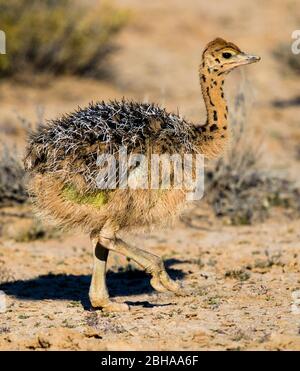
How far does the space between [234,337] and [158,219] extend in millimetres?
1147

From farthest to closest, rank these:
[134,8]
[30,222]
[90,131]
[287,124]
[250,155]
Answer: [134,8] < [287,124] < [250,155] < [30,222] < [90,131]

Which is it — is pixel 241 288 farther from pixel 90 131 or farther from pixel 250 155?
pixel 250 155

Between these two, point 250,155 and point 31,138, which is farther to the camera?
point 250,155

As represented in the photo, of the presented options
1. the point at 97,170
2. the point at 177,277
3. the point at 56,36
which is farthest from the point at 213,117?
the point at 56,36

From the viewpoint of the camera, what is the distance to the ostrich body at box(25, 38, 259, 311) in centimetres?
600

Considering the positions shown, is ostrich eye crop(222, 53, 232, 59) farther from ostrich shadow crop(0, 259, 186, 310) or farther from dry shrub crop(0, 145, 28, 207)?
dry shrub crop(0, 145, 28, 207)

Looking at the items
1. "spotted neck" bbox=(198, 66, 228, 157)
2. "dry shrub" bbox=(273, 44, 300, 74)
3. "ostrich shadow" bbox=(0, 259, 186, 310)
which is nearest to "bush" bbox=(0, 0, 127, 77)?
"dry shrub" bbox=(273, 44, 300, 74)

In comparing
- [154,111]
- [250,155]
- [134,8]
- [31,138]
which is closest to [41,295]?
[31,138]

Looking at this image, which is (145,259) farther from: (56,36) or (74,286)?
(56,36)

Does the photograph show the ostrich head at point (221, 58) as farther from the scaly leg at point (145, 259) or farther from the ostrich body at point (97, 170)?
the scaly leg at point (145, 259)

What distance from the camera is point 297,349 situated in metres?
5.17

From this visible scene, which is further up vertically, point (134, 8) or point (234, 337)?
point (134, 8)

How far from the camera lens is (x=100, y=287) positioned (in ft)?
21.0
